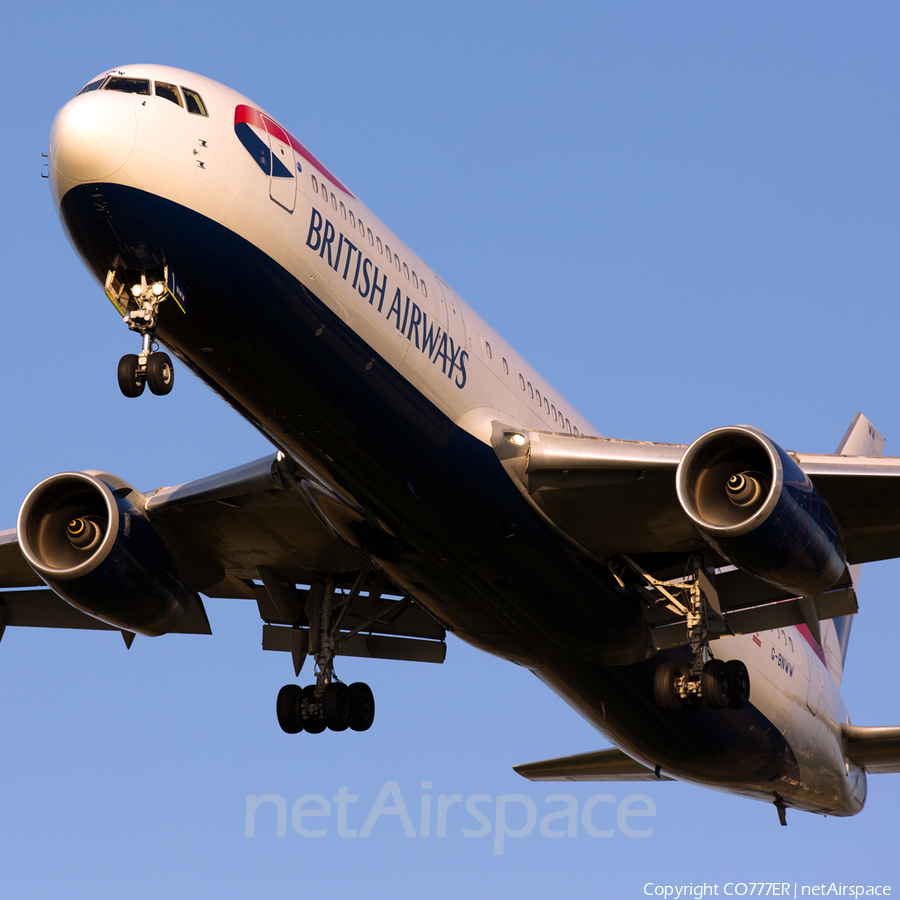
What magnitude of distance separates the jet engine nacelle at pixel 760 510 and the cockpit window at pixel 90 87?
877 centimetres

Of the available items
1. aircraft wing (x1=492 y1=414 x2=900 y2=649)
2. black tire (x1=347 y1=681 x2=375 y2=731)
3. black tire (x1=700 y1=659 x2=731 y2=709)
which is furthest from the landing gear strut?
black tire (x1=700 y1=659 x2=731 y2=709)

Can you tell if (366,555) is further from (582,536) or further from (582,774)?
(582,774)

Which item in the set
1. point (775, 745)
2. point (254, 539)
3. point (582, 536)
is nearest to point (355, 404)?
point (582, 536)

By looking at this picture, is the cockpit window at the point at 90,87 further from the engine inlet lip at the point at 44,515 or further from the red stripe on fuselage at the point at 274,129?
the engine inlet lip at the point at 44,515

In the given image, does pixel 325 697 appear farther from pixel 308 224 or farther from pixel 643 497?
pixel 308 224

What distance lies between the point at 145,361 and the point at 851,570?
18782 mm

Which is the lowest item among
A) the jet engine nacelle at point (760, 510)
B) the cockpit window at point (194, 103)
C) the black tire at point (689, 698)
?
the black tire at point (689, 698)

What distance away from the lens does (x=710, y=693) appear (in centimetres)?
2052

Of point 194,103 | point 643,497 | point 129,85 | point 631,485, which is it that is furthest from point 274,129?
point 643,497

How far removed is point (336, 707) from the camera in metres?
22.9

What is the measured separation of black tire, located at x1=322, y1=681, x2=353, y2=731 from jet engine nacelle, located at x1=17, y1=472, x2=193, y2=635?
3.35m

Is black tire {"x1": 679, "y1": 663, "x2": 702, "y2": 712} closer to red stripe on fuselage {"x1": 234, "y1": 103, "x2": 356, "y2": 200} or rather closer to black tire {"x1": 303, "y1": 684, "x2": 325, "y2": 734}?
black tire {"x1": 303, "y1": 684, "x2": 325, "y2": 734}

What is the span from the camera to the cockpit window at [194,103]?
16.4m

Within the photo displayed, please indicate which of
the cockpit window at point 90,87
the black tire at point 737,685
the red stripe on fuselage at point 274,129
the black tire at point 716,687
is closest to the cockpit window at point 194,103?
the red stripe on fuselage at point 274,129
